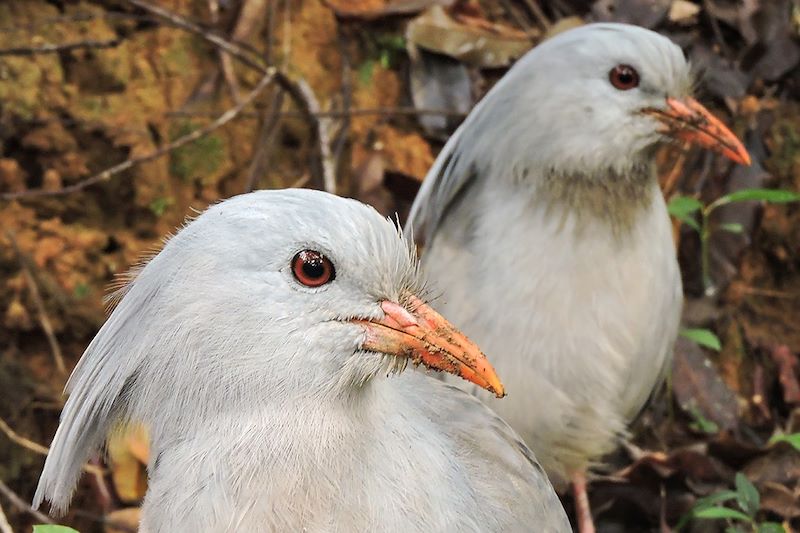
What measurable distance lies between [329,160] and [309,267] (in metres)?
2.43

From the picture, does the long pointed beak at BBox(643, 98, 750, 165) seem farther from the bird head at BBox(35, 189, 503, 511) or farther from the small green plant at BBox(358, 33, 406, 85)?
the small green plant at BBox(358, 33, 406, 85)

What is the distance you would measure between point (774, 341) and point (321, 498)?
316 cm

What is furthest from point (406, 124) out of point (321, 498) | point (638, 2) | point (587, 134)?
point (321, 498)

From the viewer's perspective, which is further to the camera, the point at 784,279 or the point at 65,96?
the point at 784,279

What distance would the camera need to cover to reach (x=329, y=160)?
422 centimetres

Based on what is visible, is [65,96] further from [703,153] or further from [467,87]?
[703,153]

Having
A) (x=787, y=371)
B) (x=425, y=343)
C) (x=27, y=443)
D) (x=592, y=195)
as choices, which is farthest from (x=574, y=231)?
(x=27, y=443)

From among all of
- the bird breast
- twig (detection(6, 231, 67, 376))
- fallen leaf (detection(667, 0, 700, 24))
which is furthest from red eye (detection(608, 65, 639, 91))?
twig (detection(6, 231, 67, 376))

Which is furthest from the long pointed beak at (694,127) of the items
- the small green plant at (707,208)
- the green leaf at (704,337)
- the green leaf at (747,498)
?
the green leaf at (747,498)

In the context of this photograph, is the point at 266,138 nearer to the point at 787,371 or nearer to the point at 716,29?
the point at 716,29

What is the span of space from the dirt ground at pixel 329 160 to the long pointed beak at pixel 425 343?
169 cm

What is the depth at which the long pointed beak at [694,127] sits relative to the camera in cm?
312

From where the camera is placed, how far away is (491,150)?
3258 millimetres

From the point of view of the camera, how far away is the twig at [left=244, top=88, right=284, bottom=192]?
13.8 feet
